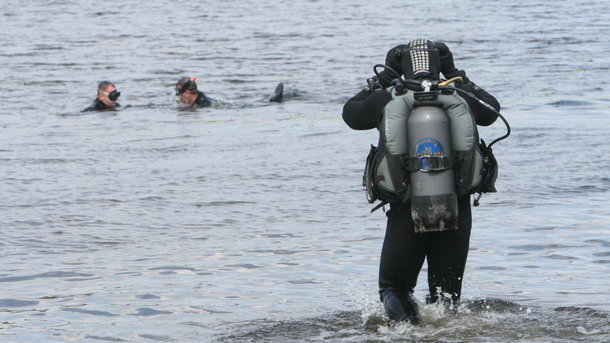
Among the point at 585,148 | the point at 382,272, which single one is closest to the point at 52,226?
the point at 382,272

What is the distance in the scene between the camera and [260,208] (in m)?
12.3

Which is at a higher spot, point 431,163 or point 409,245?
point 431,163

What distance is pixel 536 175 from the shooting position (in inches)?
535

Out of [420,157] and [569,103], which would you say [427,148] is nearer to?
[420,157]

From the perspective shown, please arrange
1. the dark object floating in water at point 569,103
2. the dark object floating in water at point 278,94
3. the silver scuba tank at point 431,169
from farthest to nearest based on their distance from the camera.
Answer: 1. the dark object floating in water at point 278,94
2. the dark object floating in water at point 569,103
3. the silver scuba tank at point 431,169

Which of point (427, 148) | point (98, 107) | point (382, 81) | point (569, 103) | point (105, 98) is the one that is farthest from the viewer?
point (98, 107)

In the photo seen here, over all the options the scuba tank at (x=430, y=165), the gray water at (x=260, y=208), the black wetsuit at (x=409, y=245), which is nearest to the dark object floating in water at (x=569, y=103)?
the gray water at (x=260, y=208)

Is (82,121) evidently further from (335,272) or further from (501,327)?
(501,327)

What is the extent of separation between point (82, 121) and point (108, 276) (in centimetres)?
1167

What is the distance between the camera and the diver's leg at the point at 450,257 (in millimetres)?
6633

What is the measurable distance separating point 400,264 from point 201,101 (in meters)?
15.7

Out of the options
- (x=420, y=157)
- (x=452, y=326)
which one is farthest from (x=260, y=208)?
(x=420, y=157)

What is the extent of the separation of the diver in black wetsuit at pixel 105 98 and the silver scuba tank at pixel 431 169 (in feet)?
50.1

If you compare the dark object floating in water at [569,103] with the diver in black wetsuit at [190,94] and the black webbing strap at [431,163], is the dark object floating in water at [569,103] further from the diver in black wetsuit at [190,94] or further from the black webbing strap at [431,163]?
the black webbing strap at [431,163]
